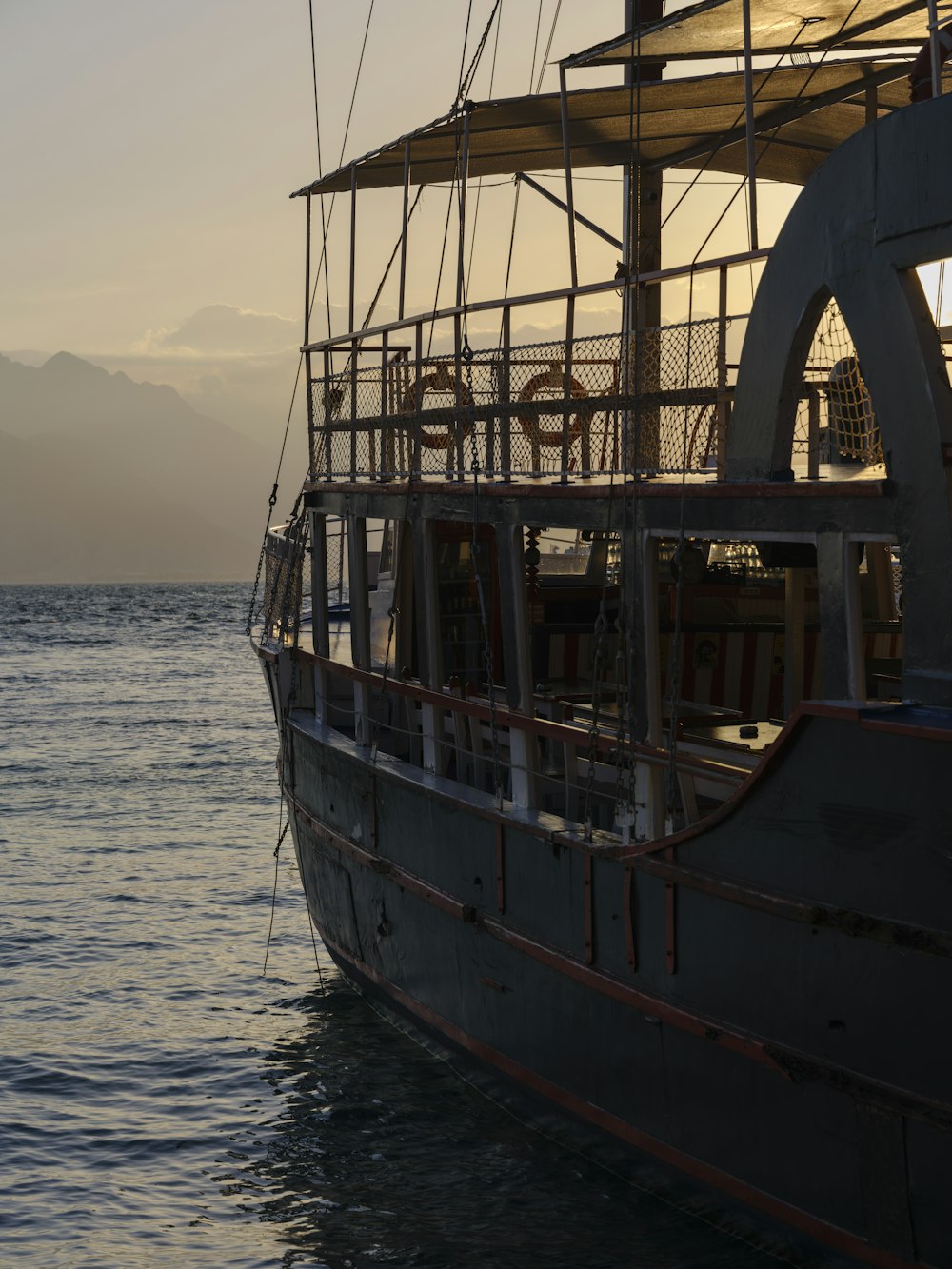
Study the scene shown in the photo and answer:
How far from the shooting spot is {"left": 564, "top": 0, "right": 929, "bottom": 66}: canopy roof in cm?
1071

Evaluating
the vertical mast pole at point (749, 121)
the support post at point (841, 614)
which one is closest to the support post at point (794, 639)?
the support post at point (841, 614)

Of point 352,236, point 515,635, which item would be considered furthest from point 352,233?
point 515,635

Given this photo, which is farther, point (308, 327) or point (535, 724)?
point (308, 327)

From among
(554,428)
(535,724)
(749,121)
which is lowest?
(535,724)

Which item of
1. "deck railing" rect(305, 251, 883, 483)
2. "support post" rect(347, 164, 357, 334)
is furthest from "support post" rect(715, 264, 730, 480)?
"support post" rect(347, 164, 357, 334)

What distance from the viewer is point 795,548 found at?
8.88 meters

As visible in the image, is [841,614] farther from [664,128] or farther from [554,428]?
[664,128]

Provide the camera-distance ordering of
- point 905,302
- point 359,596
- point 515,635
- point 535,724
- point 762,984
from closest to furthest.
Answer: point 905,302 < point 762,984 < point 535,724 < point 515,635 < point 359,596

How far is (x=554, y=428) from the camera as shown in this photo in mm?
10242

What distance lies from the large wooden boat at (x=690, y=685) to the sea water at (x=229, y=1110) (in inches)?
21.1

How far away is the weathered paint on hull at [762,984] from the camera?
266 inches

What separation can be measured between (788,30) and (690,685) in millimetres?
4714

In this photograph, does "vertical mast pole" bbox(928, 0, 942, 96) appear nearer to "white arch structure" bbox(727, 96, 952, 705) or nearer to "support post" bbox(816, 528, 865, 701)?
"white arch structure" bbox(727, 96, 952, 705)

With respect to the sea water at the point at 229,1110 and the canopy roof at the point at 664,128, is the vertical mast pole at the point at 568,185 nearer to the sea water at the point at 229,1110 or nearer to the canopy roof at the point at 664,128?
the canopy roof at the point at 664,128
